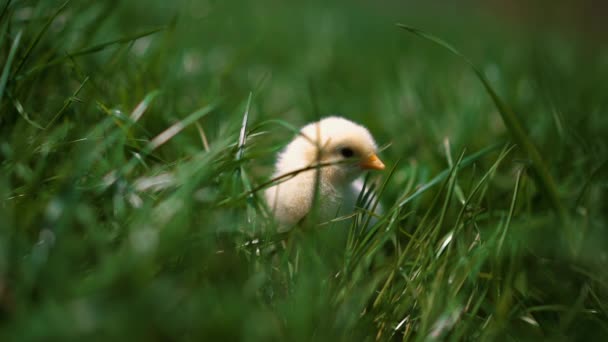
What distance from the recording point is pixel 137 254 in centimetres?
86

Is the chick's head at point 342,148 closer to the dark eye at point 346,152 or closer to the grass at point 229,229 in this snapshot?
the dark eye at point 346,152

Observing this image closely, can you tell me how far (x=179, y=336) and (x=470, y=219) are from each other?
80 cm

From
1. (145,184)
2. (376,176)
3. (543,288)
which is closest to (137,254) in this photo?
(145,184)

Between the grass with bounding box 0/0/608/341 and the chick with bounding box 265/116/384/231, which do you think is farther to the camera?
the chick with bounding box 265/116/384/231

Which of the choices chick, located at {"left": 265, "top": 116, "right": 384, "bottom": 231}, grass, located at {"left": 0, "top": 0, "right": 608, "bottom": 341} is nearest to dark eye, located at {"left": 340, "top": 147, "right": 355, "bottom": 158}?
chick, located at {"left": 265, "top": 116, "right": 384, "bottom": 231}

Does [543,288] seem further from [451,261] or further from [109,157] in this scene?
[109,157]

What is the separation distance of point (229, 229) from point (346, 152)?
0.57 metres

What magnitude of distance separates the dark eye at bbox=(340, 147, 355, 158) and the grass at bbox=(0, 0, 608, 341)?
159 mm

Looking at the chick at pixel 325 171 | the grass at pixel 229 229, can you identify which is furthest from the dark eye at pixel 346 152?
the grass at pixel 229 229

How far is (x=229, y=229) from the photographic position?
3.66ft

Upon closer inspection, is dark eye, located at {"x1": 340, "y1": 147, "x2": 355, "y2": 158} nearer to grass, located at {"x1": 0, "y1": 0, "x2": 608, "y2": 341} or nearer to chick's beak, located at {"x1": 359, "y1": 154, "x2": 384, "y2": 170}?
chick's beak, located at {"x1": 359, "y1": 154, "x2": 384, "y2": 170}

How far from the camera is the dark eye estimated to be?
1545mm

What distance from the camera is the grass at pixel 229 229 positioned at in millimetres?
837

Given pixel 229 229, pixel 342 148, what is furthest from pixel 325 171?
pixel 229 229
